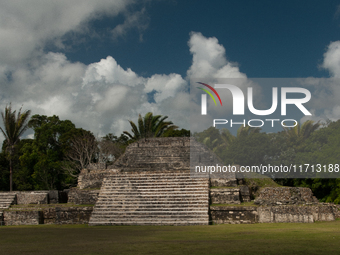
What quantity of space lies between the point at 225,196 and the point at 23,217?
788 cm

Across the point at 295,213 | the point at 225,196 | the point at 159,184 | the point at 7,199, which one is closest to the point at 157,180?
the point at 159,184

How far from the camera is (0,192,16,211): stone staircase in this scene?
15.1 meters

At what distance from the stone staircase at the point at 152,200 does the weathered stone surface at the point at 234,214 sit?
0.38 m

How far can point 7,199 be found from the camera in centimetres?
1552

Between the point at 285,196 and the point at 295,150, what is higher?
the point at 295,150

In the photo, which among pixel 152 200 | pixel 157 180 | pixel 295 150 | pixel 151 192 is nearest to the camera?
pixel 152 200

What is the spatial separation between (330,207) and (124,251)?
311 inches

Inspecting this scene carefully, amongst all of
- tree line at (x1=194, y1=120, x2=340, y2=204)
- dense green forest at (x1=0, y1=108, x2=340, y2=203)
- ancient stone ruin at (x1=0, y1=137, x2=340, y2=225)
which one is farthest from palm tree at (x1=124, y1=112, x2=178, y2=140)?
ancient stone ruin at (x1=0, y1=137, x2=340, y2=225)

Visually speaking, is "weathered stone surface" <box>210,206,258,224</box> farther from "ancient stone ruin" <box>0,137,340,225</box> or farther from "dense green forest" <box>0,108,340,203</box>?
"dense green forest" <box>0,108,340,203</box>

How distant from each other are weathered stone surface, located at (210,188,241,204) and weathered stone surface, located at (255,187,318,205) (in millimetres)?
844

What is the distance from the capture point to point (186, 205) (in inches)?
459

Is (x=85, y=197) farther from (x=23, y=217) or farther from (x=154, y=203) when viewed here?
(x=154, y=203)

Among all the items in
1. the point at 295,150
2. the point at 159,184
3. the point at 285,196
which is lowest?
the point at 285,196

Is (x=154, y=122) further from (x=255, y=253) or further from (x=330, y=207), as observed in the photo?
(x=255, y=253)
